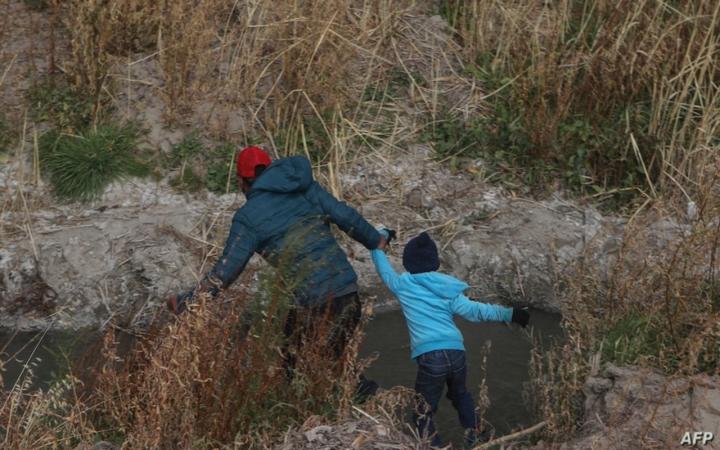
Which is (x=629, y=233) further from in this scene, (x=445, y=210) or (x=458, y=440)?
(x=445, y=210)

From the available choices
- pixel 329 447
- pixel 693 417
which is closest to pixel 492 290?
pixel 693 417

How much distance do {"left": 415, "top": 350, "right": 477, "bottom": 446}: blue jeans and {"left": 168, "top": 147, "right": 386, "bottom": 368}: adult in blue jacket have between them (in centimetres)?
46

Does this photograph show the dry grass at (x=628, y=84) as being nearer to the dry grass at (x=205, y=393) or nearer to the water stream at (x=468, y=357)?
the water stream at (x=468, y=357)

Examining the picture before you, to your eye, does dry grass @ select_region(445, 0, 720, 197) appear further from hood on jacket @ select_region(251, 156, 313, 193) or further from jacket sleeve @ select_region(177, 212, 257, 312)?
jacket sleeve @ select_region(177, 212, 257, 312)

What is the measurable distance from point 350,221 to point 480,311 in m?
0.96

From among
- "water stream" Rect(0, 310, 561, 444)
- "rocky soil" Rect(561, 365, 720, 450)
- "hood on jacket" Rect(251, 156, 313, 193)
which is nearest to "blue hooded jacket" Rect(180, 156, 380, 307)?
"hood on jacket" Rect(251, 156, 313, 193)

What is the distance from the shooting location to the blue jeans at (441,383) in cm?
550

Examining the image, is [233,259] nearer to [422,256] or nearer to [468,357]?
[422,256]

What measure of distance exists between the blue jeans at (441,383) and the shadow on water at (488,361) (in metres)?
0.27

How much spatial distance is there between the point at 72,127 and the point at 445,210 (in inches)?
110

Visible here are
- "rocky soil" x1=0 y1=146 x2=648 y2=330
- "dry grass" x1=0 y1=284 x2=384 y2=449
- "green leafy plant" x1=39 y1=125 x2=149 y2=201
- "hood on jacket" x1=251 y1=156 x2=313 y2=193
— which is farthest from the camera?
"green leafy plant" x1=39 y1=125 x2=149 y2=201

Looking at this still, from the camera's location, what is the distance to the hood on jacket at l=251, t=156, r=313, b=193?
5941 mm

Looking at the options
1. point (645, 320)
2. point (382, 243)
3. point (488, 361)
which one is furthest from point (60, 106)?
point (645, 320)

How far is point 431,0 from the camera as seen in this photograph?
940 centimetres
